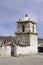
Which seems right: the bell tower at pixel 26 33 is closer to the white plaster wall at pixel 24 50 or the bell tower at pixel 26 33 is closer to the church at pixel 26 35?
the church at pixel 26 35

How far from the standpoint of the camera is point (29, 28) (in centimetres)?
3203

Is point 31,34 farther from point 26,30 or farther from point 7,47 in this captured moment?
point 7,47

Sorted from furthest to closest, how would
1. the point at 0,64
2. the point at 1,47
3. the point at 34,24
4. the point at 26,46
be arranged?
the point at 34,24
the point at 26,46
the point at 1,47
the point at 0,64

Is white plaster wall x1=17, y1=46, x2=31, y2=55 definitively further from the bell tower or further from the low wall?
the bell tower

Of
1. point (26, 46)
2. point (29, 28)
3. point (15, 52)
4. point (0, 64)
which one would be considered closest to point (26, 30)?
point (29, 28)

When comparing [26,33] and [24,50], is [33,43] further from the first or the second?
[24,50]

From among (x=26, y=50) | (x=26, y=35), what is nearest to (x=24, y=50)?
(x=26, y=50)

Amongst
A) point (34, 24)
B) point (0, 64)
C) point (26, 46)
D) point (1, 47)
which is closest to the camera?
point (0, 64)

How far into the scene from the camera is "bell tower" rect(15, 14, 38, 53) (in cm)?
3197

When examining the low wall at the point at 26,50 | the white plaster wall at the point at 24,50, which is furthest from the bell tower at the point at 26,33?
the white plaster wall at the point at 24,50

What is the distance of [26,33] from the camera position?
31922 mm

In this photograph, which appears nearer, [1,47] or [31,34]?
[1,47]

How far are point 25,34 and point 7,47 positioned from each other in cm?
555

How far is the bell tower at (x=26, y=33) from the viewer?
3197 cm
